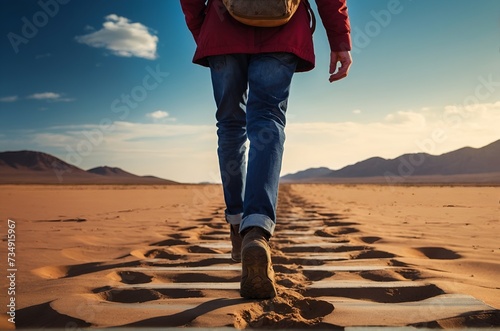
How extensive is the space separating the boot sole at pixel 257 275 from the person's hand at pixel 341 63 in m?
1.06

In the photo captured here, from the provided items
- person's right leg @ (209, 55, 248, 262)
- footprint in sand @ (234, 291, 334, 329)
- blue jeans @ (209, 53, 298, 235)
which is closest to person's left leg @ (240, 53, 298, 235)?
blue jeans @ (209, 53, 298, 235)

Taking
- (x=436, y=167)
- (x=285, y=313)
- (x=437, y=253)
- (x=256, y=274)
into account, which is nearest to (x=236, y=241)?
(x=256, y=274)

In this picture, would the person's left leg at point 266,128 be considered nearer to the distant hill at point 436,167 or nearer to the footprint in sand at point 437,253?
the footprint in sand at point 437,253

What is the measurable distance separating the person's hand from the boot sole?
41.8 inches

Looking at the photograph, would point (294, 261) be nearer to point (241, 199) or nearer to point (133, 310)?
point (241, 199)

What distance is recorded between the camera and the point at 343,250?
10.1 ft

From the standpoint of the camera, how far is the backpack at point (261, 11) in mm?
1891

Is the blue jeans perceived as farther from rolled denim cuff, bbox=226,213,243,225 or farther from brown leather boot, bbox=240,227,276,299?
brown leather boot, bbox=240,227,276,299

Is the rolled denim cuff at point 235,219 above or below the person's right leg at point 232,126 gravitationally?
below

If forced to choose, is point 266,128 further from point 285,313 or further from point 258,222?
point 285,313

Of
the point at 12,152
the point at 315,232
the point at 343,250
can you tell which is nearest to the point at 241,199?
the point at 343,250

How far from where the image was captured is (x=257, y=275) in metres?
1.65

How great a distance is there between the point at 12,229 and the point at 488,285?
14.6 feet

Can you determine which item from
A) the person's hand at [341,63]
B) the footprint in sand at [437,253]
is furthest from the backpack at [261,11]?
the footprint in sand at [437,253]
